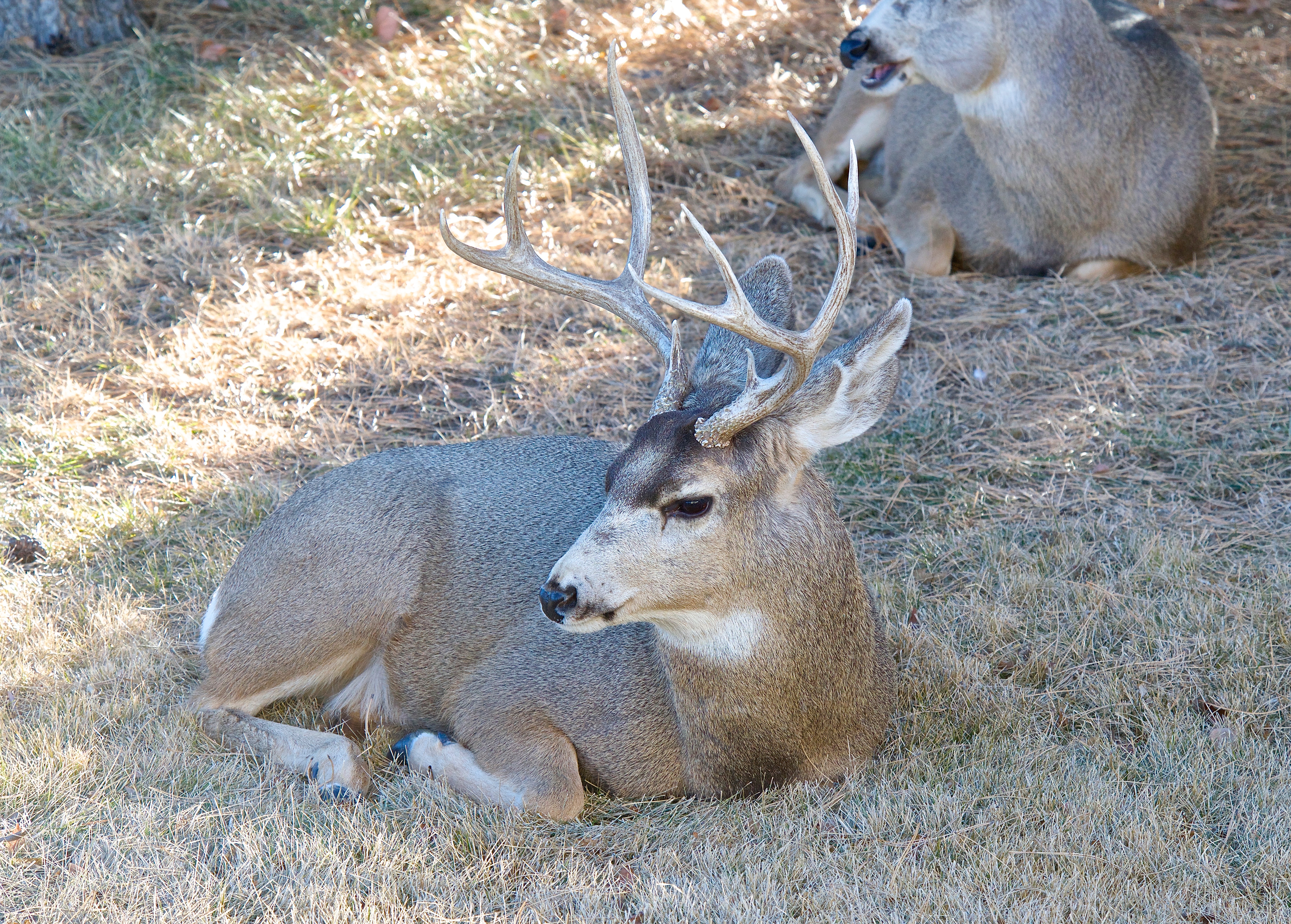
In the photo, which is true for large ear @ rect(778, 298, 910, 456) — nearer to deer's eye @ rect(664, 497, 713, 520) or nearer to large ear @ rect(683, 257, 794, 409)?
large ear @ rect(683, 257, 794, 409)

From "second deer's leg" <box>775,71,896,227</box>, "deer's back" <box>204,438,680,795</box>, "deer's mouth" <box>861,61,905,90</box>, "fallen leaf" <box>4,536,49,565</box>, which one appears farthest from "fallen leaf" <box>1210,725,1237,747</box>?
"second deer's leg" <box>775,71,896,227</box>

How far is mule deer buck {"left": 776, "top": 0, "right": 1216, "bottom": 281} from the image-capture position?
6.32 meters

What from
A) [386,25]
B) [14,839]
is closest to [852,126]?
[386,25]

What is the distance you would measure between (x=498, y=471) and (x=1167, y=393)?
9.45 feet

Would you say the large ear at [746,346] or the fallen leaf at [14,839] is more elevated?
the large ear at [746,346]

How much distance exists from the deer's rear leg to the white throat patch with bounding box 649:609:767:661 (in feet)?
3.47

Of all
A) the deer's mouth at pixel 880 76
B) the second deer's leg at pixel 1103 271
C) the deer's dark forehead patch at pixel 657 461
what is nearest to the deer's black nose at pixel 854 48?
the deer's mouth at pixel 880 76

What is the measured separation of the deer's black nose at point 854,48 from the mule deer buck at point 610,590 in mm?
2787

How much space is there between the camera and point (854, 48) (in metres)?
6.32

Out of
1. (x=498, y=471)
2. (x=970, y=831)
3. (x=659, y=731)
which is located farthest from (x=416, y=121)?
(x=970, y=831)

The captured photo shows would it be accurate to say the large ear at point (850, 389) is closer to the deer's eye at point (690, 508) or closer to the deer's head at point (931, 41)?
the deer's eye at point (690, 508)

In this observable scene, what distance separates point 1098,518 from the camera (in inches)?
192

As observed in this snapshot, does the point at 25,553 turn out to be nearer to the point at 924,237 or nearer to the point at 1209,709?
the point at 1209,709

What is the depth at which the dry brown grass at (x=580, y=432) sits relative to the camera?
10.9ft
